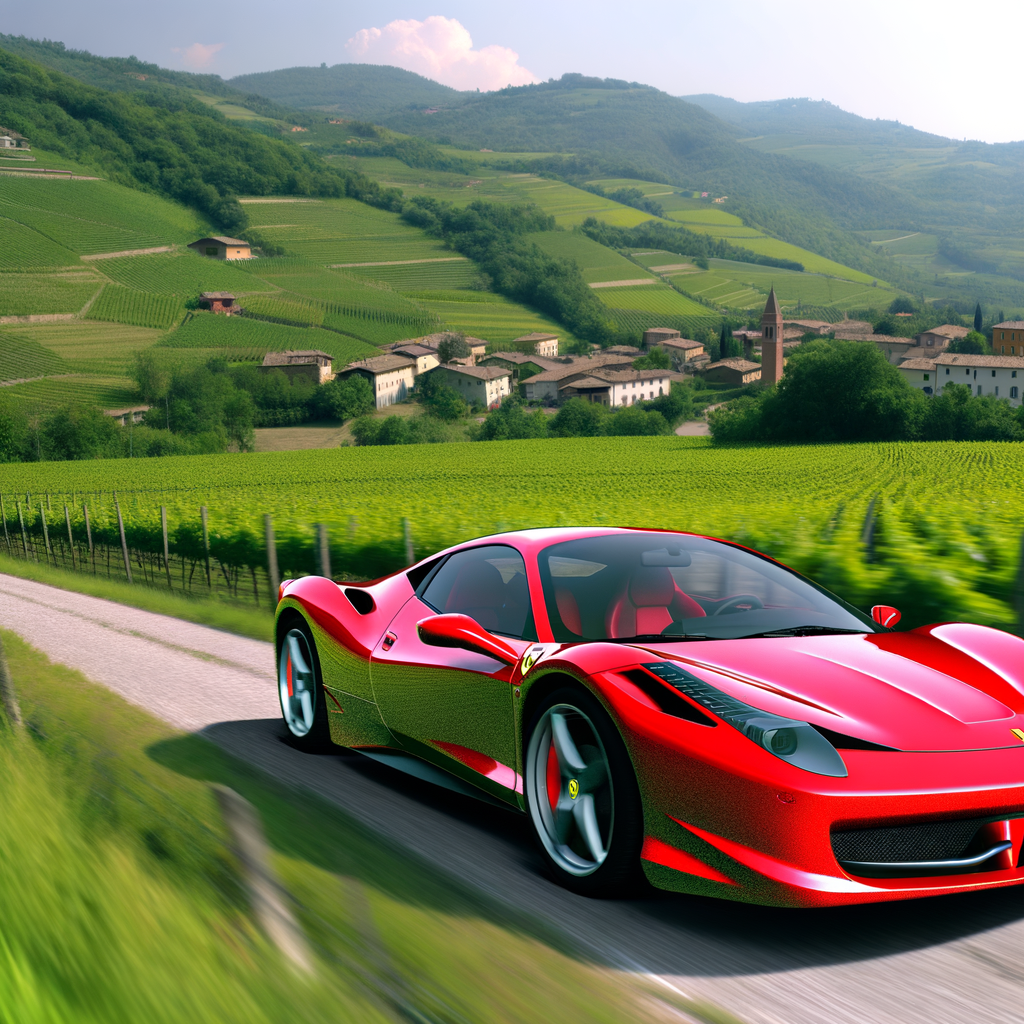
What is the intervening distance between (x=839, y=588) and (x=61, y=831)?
5772mm

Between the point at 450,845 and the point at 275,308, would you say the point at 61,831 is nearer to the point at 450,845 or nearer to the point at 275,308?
the point at 450,845

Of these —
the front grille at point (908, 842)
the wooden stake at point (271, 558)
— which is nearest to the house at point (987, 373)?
the wooden stake at point (271, 558)

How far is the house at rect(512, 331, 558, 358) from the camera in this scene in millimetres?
142875

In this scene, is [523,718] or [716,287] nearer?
[523,718]

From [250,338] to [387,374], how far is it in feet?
56.3

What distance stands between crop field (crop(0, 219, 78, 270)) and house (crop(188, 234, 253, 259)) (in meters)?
21.4

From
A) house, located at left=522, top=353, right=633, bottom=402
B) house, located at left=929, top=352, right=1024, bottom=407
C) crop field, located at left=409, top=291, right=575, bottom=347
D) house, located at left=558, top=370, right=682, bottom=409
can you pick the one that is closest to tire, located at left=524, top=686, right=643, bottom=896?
house, located at left=558, top=370, right=682, bottom=409

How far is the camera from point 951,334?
159m

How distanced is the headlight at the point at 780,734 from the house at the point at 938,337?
16846 centimetres

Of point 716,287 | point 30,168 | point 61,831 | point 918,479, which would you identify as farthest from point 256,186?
point 61,831

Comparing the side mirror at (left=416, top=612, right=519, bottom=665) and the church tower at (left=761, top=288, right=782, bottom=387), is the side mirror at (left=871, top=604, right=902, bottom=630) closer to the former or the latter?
the side mirror at (left=416, top=612, right=519, bottom=665)

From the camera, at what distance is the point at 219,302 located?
413 feet

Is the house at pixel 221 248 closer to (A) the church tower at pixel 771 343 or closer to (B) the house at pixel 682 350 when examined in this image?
(B) the house at pixel 682 350

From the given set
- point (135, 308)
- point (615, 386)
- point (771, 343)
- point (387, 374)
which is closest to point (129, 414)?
point (387, 374)
